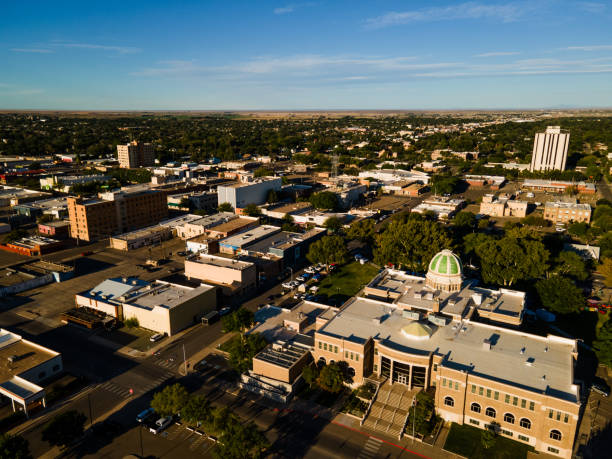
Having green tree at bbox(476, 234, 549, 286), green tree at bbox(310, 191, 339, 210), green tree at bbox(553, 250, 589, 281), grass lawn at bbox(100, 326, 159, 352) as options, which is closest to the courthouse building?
green tree at bbox(476, 234, 549, 286)

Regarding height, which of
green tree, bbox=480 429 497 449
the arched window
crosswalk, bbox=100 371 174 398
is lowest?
crosswalk, bbox=100 371 174 398

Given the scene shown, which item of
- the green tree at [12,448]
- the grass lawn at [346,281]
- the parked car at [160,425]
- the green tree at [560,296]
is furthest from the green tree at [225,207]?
the green tree at [12,448]

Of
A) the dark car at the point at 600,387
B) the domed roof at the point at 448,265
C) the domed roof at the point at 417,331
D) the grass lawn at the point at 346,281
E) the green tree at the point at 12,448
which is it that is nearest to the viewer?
the green tree at the point at 12,448

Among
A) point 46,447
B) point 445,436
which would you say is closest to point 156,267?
point 46,447

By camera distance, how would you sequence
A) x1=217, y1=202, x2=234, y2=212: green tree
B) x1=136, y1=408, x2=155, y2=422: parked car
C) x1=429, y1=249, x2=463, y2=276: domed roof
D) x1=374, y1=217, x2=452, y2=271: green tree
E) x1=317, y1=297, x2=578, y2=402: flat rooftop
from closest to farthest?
x1=317, y1=297, x2=578, y2=402: flat rooftop < x1=136, y1=408, x2=155, y2=422: parked car < x1=429, y1=249, x2=463, y2=276: domed roof < x1=374, y1=217, x2=452, y2=271: green tree < x1=217, y1=202, x2=234, y2=212: green tree

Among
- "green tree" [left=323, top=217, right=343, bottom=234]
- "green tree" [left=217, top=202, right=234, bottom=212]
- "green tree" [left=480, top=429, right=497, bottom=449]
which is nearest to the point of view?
"green tree" [left=480, top=429, right=497, bottom=449]

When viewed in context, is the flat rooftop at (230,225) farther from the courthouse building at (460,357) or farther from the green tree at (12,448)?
the green tree at (12,448)

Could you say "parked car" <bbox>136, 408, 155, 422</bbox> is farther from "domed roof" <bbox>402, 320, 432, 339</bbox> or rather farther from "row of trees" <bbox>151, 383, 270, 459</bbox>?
"domed roof" <bbox>402, 320, 432, 339</bbox>
